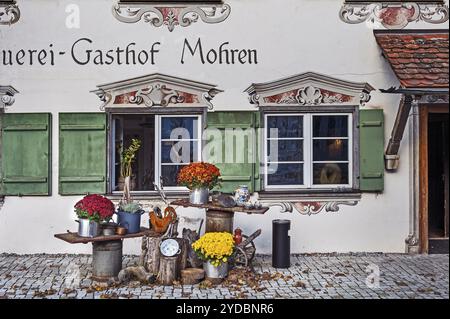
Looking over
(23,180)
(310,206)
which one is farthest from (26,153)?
(310,206)

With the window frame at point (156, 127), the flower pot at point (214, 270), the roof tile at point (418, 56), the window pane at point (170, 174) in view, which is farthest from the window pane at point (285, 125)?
the flower pot at point (214, 270)

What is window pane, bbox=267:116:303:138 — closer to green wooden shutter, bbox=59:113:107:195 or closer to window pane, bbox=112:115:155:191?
window pane, bbox=112:115:155:191

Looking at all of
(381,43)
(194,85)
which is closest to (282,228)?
(194,85)

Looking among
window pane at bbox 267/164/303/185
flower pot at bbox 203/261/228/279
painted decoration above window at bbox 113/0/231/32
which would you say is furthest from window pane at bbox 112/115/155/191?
flower pot at bbox 203/261/228/279

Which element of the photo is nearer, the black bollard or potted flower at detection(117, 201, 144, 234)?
potted flower at detection(117, 201, 144, 234)

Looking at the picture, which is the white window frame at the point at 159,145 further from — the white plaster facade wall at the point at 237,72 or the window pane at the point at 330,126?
the window pane at the point at 330,126

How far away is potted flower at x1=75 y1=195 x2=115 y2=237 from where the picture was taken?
22.4ft

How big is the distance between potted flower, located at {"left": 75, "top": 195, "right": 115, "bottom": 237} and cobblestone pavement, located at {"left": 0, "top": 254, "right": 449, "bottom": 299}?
2.26 ft

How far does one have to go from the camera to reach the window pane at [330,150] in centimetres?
942

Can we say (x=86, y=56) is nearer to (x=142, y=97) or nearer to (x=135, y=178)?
(x=142, y=97)

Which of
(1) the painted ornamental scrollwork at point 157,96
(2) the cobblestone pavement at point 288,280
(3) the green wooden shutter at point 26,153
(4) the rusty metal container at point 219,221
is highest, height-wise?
(1) the painted ornamental scrollwork at point 157,96

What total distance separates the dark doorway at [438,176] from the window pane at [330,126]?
1.72 m

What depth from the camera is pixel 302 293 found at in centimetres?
684

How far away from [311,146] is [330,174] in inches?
22.4
